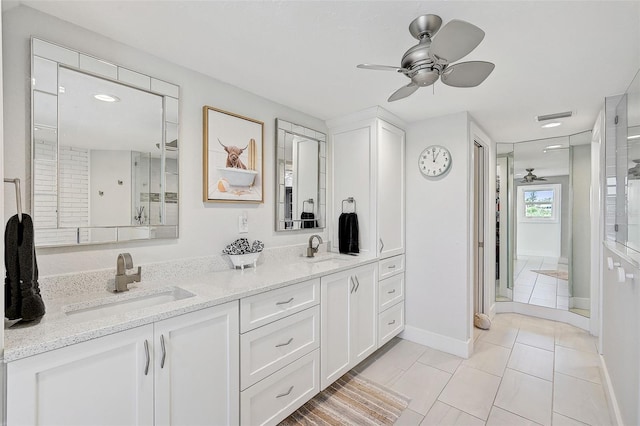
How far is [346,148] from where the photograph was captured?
2859 millimetres

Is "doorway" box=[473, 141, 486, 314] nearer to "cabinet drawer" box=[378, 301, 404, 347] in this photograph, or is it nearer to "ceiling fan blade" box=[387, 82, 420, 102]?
"cabinet drawer" box=[378, 301, 404, 347]

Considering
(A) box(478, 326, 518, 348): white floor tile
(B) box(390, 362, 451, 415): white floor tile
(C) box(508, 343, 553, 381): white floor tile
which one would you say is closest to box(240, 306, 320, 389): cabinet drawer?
(B) box(390, 362, 451, 415): white floor tile

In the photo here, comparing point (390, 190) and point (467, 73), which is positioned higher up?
point (467, 73)

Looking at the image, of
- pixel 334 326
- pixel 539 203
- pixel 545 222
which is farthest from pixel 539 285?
pixel 334 326

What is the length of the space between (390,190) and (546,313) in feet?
8.90

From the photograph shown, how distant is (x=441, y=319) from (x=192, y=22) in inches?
120

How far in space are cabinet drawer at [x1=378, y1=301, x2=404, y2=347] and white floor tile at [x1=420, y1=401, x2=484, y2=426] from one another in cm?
74

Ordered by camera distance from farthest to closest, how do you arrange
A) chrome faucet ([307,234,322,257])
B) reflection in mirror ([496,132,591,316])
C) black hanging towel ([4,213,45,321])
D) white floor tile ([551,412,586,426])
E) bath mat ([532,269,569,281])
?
bath mat ([532,269,569,281]) < reflection in mirror ([496,132,591,316]) < chrome faucet ([307,234,322,257]) < white floor tile ([551,412,586,426]) < black hanging towel ([4,213,45,321])

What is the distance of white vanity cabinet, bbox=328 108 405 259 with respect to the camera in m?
2.66

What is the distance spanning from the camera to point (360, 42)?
1.57 meters

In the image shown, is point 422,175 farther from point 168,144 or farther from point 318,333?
point 168,144

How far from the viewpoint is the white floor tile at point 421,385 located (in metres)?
2.02

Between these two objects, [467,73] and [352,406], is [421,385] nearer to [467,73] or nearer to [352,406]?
[352,406]

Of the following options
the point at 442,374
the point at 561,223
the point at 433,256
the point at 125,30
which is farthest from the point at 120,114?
the point at 561,223
